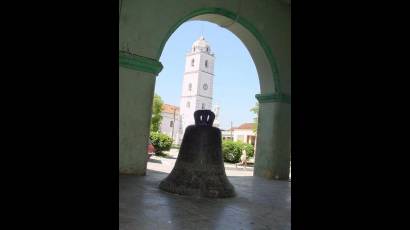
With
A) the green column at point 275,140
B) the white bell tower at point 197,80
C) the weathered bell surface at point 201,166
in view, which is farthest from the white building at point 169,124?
the weathered bell surface at point 201,166

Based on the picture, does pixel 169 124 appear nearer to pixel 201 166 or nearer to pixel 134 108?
pixel 134 108

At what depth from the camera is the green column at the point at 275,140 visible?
8.06 meters

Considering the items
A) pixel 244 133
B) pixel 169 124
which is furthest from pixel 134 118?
pixel 169 124

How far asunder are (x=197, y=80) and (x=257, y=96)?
138ft

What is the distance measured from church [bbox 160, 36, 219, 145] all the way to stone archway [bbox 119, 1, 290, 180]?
134 ft

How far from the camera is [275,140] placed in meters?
8.09

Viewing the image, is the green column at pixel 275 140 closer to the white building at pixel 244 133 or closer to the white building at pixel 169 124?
the white building at pixel 244 133

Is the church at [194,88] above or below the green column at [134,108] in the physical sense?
above

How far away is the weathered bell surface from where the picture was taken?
172 inches

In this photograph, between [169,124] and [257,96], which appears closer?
[257,96]
